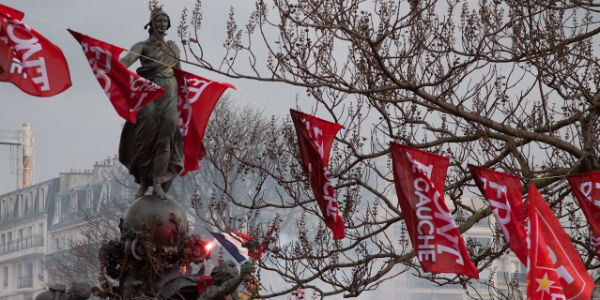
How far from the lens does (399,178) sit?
1145cm

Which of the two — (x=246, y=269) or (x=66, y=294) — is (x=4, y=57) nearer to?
(x=66, y=294)

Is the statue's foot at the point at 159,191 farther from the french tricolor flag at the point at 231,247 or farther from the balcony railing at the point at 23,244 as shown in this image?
the balcony railing at the point at 23,244

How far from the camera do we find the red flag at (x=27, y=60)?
10688 millimetres

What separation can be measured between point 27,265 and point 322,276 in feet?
279

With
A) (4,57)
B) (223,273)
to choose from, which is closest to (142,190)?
(223,273)

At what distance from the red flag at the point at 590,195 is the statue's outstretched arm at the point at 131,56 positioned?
4.70 meters

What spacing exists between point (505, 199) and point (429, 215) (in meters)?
0.80

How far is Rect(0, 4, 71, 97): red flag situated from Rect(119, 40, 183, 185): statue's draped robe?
1287 mm

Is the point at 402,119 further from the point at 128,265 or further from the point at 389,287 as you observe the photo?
the point at 389,287

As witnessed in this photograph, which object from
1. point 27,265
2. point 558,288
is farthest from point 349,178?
point 27,265

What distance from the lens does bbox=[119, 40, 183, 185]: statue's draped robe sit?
1194 cm

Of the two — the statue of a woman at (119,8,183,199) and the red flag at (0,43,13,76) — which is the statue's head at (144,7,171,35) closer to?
the statue of a woman at (119,8,183,199)

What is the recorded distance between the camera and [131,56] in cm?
1188

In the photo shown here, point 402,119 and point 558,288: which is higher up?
point 402,119
